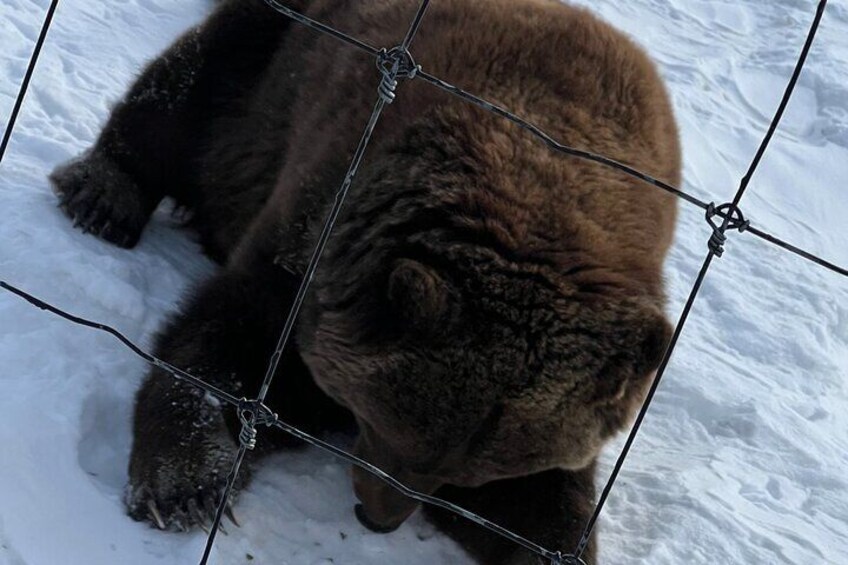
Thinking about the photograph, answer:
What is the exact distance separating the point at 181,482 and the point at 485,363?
98cm

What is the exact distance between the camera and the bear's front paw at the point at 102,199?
426cm

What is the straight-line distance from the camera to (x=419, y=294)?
8.65 feet

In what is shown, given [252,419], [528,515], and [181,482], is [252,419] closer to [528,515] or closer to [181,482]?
[181,482]

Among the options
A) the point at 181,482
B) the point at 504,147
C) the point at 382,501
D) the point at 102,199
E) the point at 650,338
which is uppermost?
the point at 504,147

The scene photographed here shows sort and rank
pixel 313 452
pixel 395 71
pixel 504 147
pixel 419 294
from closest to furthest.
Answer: pixel 395 71
pixel 419 294
pixel 504 147
pixel 313 452

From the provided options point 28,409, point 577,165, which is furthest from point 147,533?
point 577,165

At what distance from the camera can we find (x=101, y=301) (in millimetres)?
3723

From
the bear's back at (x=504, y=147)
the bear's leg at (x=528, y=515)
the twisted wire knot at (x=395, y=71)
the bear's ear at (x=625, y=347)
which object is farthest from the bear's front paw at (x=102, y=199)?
the bear's ear at (x=625, y=347)

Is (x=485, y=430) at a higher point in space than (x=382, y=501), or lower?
higher

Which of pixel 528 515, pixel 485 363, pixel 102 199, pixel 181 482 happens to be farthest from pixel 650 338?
pixel 102 199

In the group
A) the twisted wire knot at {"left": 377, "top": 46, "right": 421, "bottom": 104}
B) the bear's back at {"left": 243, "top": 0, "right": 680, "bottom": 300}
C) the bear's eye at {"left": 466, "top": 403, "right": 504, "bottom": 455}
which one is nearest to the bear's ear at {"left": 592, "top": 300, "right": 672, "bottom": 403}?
the bear's back at {"left": 243, "top": 0, "right": 680, "bottom": 300}

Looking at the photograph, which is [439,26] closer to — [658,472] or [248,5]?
[248,5]

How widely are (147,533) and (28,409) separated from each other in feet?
1.71

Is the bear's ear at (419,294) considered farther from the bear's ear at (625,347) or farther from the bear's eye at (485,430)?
the bear's ear at (625,347)
